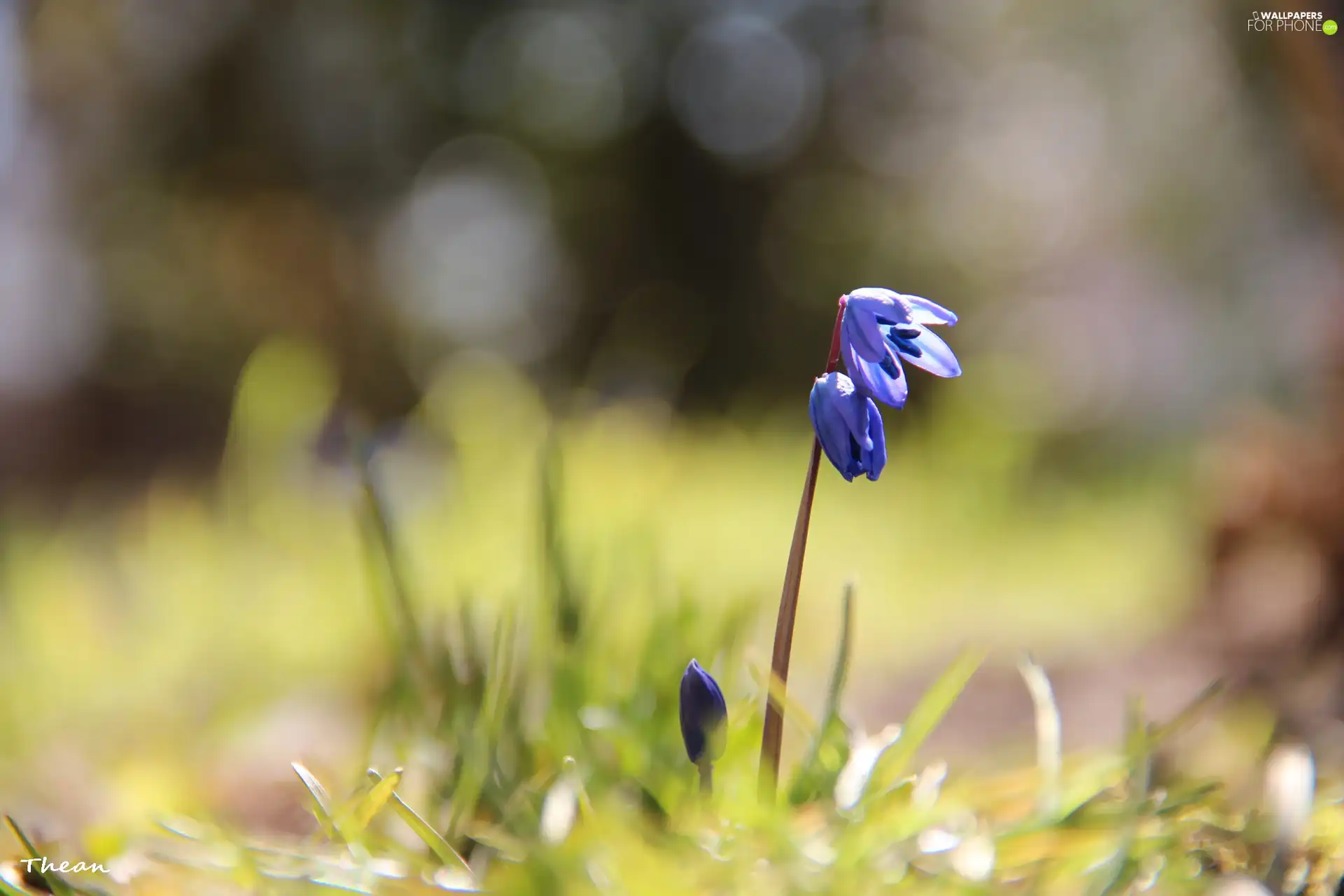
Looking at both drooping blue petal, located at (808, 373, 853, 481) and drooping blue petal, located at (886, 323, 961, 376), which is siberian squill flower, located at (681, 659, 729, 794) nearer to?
drooping blue petal, located at (808, 373, 853, 481)

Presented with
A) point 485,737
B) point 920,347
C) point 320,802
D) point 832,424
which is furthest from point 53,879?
point 920,347

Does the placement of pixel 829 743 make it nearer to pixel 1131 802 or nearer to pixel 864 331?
pixel 1131 802

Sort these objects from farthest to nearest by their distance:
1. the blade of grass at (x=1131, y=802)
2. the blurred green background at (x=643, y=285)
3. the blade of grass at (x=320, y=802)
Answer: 1. the blurred green background at (x=643, y=285)
2. the blade of grass at (x=320, y=802)
3. the blade of grass at (x=1131, y=802)

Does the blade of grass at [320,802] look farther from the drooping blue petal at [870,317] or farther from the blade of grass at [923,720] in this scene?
the drooping blue petal at [870,317]

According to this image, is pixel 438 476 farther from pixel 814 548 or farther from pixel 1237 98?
pixel 1237 98

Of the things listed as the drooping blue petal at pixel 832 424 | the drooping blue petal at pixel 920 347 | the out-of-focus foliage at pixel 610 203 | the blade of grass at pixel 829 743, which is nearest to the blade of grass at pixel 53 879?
the blade of grass at pixel 829 743
